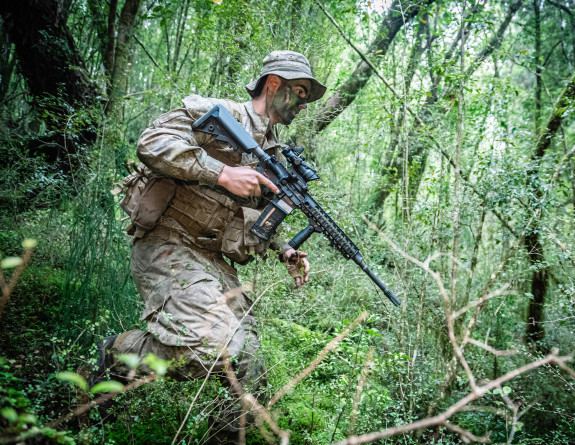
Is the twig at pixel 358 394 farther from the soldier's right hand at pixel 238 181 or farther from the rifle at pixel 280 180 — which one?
the soldier's right hand at pixel 238 181

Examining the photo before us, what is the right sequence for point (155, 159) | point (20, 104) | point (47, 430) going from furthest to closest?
1. point (20, 104)
2. point (155, 159)
3. point (47, 430)

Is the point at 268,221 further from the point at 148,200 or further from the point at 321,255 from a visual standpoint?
the point at 321,255

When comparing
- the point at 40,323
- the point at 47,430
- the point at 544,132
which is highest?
the point at 544,132

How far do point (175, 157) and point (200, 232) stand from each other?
58 centimetres

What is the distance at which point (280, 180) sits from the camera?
281cm

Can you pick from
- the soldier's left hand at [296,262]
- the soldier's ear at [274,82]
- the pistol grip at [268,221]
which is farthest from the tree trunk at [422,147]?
the pistol grip at [268,221]

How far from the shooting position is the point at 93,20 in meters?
5.59

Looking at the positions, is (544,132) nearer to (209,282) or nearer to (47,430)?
(209,282)

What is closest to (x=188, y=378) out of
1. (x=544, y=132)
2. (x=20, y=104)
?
(x=544, y=132)

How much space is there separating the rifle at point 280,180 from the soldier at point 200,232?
84 millimetres

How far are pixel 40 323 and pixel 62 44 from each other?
3.09 m

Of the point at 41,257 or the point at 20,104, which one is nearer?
the point at 41,257

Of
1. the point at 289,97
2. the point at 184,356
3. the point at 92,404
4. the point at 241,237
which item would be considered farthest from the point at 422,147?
the point at 92,404

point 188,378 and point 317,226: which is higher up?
point 317,226
